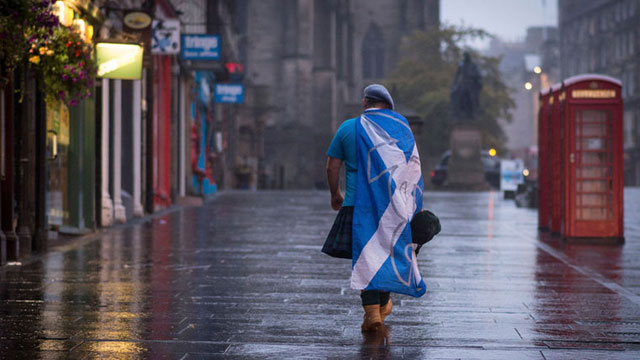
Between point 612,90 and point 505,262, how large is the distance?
4.11 metres

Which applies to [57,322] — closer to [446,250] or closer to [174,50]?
[446,250]

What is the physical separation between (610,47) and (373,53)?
2223 centimetres

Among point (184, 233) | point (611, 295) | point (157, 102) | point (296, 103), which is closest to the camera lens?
point (611, 295)

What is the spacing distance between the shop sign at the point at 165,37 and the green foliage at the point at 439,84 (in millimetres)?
46116

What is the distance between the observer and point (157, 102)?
79.7 feet

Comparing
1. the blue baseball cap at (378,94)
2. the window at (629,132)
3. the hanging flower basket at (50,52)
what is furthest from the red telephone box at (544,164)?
the window at (629,132)

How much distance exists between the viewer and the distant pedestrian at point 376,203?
650 cm

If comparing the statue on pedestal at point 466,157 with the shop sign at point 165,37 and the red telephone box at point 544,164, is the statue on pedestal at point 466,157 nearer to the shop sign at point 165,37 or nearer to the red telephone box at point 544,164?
the shop sign at point 165,37

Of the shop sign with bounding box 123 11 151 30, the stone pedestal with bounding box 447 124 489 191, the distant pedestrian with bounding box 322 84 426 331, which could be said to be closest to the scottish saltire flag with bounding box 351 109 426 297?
the distant pedestrian with bounding box 322 84 426 331

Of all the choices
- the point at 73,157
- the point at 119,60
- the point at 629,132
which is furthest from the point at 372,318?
the point at 629,132

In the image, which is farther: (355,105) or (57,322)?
(355,105)

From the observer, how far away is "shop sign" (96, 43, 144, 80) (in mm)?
14977

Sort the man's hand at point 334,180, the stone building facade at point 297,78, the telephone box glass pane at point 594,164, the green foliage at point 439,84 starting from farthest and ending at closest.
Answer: the green foliage at point 439,84 < the stone building facade at point 297,78 < the telephone box glass pane at point 594,164 < the man's hand at point 334,180

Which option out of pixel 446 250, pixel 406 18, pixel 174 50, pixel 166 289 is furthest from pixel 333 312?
pixel 406 18
